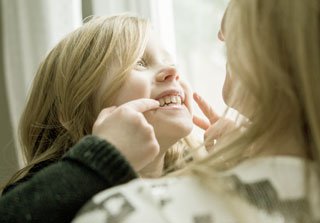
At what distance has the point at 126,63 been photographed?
3.51ft

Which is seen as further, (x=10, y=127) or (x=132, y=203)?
(x=10, y=127)

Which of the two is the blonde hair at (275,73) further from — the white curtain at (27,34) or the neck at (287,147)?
the white curtain at (27,34)

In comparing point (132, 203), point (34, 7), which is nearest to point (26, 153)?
point (34, 7)

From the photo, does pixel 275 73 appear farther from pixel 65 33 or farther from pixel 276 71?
pixel 65 33

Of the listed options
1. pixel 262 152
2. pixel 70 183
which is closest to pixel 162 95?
pixel 70 183

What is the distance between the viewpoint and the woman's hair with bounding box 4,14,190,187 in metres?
1.08

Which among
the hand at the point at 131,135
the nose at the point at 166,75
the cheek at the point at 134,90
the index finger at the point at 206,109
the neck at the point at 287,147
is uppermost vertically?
the neck at the point at 287,147

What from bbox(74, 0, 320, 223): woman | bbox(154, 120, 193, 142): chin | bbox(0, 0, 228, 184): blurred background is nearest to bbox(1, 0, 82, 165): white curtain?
bbox(0, 0, 228, 184): blurred background

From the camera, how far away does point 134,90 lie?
1.06 metres

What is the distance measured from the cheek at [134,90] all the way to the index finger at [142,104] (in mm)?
41

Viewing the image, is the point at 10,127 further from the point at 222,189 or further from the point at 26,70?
the point at 222,189

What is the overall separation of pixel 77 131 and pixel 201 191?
0.61 meters

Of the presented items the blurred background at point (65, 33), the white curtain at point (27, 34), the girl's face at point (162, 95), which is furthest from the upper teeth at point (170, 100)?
the white curtain at point (27, 34)

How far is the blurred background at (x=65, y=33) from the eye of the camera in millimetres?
1375
